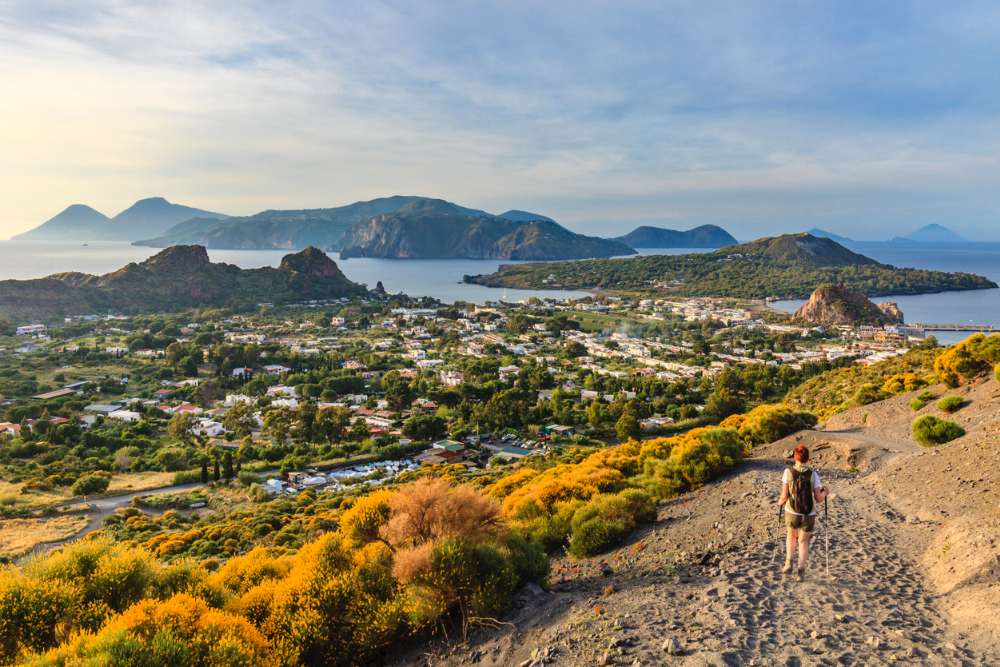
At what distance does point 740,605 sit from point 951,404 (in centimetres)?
1172

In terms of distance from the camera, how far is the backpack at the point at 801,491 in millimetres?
5566

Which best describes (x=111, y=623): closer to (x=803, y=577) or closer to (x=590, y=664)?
(x=590, y=664)

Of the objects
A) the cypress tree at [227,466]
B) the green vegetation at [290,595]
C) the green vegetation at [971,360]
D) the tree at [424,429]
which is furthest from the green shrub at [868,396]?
the cypress tree at [227,466]

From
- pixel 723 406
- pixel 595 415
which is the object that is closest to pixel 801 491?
pixel 595 415

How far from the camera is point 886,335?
59.8m

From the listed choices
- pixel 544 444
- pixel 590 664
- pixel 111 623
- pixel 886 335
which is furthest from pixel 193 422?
pixel 886 335

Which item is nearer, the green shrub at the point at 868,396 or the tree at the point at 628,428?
the green shrub at the point at 868,396

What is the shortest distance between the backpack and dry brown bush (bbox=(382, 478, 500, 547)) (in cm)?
359

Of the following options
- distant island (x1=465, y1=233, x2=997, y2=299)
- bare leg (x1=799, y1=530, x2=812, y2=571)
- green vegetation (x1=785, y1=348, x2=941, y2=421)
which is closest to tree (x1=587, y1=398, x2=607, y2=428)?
green vegetation (x1=785, y1=348, x2=941, y2=421)

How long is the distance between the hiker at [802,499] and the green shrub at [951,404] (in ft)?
34.6

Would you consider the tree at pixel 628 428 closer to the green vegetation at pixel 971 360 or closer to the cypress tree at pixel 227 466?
the green vegetation at pixel 971 360

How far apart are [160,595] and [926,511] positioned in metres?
9.59

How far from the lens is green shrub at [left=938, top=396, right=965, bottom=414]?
43.1 feet

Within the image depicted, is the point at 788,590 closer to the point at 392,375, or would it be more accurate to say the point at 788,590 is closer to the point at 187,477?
the point at 187,477
